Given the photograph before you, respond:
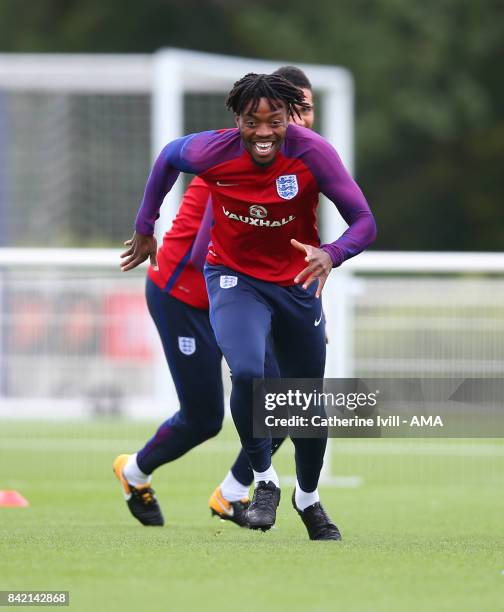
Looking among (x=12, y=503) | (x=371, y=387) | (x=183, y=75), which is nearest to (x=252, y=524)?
(x=371, y=387)

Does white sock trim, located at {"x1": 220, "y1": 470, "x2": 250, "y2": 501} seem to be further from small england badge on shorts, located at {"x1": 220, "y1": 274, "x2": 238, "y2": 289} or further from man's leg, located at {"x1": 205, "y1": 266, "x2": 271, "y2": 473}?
small england badge on shorts, located at {"x1": 220, "y1": 274, "x2": 238, "y2": 289}

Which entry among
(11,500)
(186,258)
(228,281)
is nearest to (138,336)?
(11,500)

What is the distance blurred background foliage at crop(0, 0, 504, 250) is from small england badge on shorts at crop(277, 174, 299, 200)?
Result: 92.4 feet

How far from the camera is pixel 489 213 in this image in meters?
34.6

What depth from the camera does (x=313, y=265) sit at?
6.35 metres

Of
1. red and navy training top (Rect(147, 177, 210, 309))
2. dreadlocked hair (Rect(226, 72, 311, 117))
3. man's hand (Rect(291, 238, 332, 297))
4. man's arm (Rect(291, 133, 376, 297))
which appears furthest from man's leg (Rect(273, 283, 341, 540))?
red and navy training top (Rect(147, 177, 210, 309))

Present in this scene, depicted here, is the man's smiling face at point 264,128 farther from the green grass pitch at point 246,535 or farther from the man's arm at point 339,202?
the green grass pitch at point 246,535

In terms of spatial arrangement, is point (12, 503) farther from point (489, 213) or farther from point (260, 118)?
point (489, 213)

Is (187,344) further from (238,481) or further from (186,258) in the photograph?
(238,481)

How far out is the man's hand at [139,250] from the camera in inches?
276

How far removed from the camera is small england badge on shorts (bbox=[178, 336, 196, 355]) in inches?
307

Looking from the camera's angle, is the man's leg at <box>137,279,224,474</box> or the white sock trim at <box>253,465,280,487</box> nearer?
the white sock trim at <box>253,465,280,487</box>

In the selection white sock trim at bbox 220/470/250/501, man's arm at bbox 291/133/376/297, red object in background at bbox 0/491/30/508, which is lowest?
red object in background at bbox 0/491/30/508

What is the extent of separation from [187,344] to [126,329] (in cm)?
401
